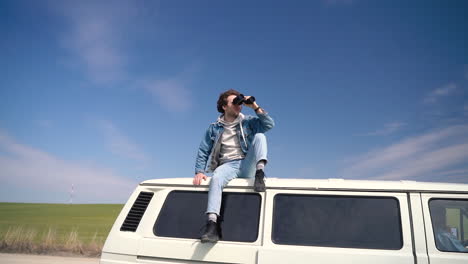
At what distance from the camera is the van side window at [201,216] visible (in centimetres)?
291

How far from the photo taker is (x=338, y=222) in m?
2.80

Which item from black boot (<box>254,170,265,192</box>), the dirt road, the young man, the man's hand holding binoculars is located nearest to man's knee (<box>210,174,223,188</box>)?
the young man

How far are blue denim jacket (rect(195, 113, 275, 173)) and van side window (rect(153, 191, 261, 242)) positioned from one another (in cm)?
59

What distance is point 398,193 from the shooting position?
9.29ft

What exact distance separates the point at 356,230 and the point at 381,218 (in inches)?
10.9

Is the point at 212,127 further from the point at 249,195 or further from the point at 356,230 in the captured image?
the point at 356,230

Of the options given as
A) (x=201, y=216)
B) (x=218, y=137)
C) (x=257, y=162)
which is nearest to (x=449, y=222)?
(x=257, y=162)

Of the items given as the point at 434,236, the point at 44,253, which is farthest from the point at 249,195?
the point at 44,253

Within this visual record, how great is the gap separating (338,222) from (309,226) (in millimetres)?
280

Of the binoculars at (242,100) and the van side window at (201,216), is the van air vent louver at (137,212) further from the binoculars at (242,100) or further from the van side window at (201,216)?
the binoculars at (242,100)

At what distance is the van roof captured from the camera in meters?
2.80

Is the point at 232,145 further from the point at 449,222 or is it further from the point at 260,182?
the point at 449,222

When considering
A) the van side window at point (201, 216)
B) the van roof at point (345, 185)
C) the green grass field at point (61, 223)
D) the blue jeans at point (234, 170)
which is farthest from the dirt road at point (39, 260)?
the van roof at point (345, 185)

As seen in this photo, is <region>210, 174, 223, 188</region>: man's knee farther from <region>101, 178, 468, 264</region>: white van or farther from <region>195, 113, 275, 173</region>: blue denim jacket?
<region>195, 113, 275, 173</region>: blue denim jacket
